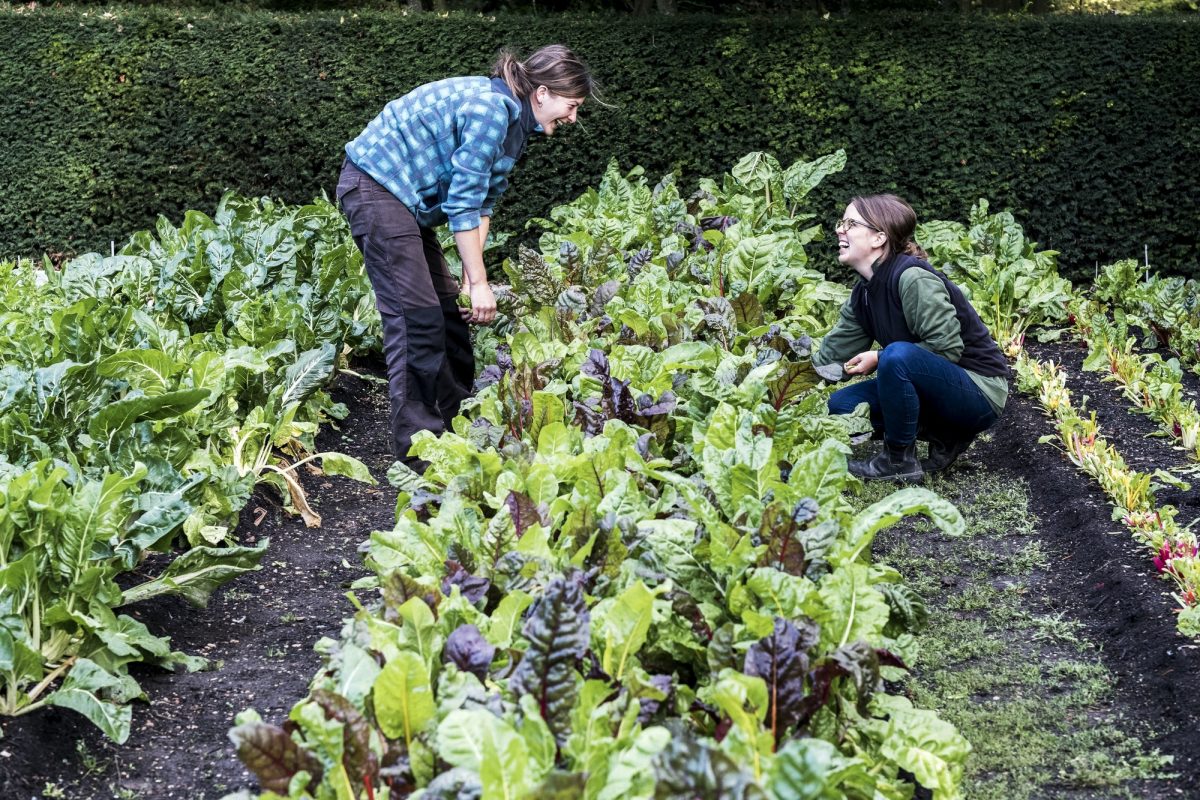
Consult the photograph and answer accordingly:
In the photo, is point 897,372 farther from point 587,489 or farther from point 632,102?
point 632,102

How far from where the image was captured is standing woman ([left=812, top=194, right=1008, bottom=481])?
4.95m

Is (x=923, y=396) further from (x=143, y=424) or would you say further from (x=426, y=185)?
(x=143, y=424)

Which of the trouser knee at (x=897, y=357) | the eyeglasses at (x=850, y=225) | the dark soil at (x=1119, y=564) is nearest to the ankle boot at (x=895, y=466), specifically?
the trouser knee at (x=897, y=357)

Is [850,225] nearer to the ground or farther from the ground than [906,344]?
farther from the ground

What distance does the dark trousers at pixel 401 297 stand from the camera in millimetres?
4852

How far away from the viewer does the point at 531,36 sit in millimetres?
10344

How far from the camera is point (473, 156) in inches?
184

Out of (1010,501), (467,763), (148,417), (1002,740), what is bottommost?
(1010,501)

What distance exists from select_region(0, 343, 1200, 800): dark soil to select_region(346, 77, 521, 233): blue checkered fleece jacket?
52.0 inches

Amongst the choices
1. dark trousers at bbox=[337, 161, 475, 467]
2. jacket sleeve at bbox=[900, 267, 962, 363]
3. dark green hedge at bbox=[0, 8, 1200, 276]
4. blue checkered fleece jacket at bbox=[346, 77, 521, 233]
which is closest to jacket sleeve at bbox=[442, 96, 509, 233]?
blue checkered fleece jacket at bbox=[346, 77, 521, 233]

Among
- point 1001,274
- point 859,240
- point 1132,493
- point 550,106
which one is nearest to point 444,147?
point 550,106

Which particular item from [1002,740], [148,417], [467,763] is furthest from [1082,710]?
[148,417]

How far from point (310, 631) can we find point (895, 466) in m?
2.58

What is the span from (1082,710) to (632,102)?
757cm
